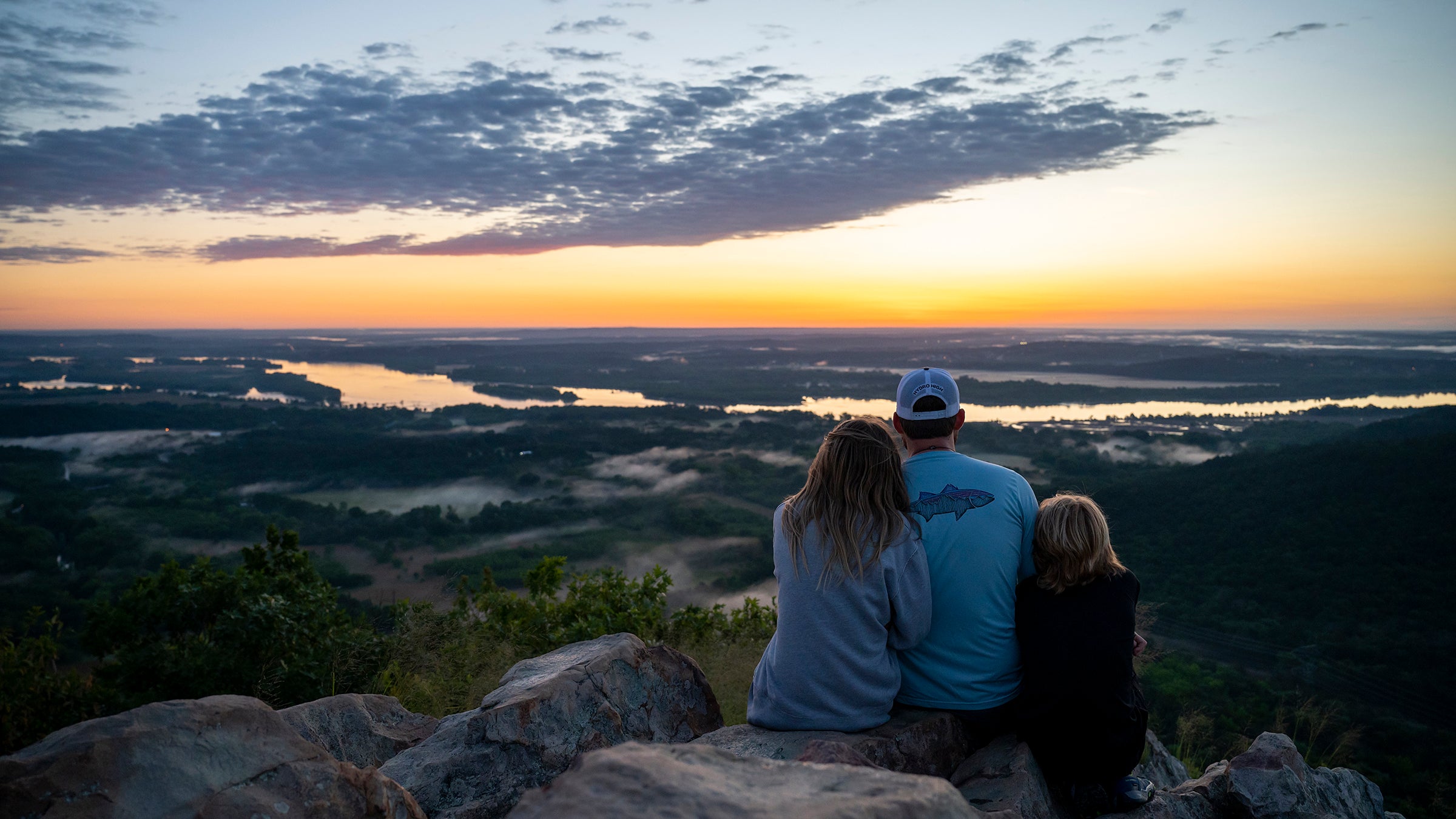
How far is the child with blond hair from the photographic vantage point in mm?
3637

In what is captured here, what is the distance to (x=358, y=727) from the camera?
486 centimetres

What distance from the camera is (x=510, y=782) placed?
13.4 ft

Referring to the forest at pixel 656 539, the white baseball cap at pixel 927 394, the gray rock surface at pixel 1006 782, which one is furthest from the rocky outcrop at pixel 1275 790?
the forest at pixel 656 539

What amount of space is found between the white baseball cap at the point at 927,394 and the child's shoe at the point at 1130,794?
213cm

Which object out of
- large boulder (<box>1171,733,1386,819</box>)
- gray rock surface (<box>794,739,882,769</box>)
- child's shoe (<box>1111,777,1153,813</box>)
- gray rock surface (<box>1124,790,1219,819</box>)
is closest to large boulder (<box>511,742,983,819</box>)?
gray rock surface (<box>794,739,882,769</box>)

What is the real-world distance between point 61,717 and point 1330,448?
38.1m

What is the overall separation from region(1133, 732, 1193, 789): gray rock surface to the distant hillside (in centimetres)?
1616

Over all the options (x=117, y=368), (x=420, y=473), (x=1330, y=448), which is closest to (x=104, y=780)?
(x=1330, y=448)

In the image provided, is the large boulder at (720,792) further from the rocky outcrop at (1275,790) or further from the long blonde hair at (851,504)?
the rocky outcrop at (1275,790)

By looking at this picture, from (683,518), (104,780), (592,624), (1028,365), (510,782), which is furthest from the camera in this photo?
(1028,365)

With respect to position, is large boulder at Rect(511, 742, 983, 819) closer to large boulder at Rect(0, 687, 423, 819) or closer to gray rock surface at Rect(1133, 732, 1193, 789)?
large boulder at Rect(0, 687, 423, 819)

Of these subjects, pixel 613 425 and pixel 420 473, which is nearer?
pixel 420 473

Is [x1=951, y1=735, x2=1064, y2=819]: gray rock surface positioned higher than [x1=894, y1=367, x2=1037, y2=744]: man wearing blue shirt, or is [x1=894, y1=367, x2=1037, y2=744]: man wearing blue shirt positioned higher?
[x1=894, y1=367, x2=1037, y2=744]: man wearing blue shirt

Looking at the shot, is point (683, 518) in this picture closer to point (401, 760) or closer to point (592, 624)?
point (592, 624)
